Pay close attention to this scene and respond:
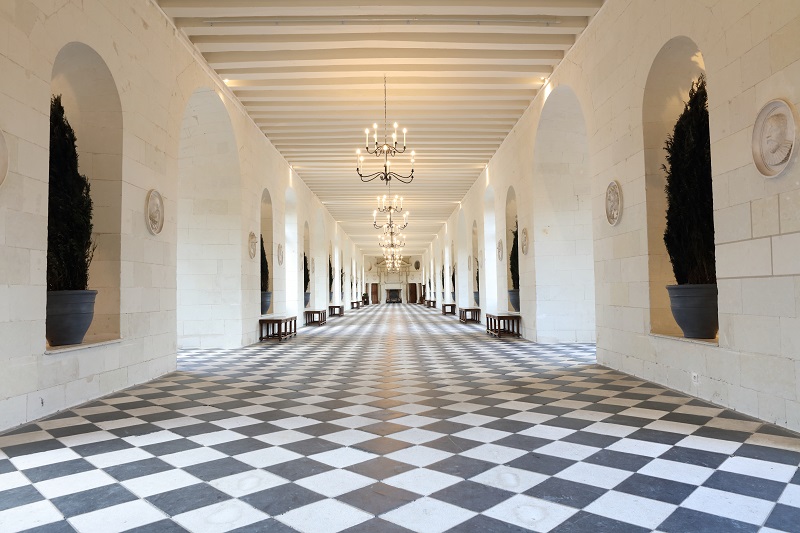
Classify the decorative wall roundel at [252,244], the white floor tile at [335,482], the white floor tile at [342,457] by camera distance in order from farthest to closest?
1. the decorative wall roundel at [252,244]
2. the white floor tile at [342,457]
3. the white floor tile at [335,482]

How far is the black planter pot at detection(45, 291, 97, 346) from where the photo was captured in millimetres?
4027

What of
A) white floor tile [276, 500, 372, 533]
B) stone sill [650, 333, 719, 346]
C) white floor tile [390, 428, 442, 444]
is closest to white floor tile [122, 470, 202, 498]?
white floor tile [276, 500, 372, 533]

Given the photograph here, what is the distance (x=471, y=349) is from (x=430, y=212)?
12049 millimetres

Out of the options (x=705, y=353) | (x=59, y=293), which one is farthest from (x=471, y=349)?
(x=59, y=293)

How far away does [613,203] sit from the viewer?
5.43m

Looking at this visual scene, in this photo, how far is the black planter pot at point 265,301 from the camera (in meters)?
9.88

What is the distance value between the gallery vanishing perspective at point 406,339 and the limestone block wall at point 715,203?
0.08 ft

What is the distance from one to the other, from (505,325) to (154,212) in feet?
21.5

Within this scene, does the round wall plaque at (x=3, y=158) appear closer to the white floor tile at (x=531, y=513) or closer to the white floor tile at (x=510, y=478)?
the white floor tile at (x=510, y=478)

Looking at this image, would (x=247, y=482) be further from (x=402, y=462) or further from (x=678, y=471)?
(x=678, y=471)

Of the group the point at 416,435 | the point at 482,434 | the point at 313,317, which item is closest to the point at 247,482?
the point at 416,435

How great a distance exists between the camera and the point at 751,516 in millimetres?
1910

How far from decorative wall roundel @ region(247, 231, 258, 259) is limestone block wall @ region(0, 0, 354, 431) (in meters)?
0.17

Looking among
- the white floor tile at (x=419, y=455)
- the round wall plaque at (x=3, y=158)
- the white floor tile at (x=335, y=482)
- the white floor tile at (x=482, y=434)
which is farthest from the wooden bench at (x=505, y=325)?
the round wall plaque at (x=3, y=158)
